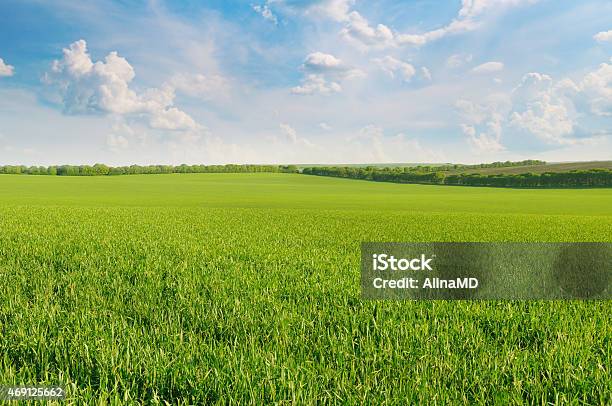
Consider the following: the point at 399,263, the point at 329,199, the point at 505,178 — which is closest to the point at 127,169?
the point at 329,199

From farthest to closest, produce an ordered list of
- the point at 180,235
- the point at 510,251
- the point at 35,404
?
1. the point at 180,235
2. the point at 510,251
3. the point at 35,404

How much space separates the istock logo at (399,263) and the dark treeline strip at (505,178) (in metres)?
113

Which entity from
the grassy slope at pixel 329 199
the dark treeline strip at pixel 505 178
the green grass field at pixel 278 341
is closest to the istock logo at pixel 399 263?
the green grass field at pixel 278 341

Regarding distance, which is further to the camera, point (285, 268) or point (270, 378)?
point (285, 268)

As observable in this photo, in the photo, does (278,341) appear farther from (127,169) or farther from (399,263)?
(127,169)

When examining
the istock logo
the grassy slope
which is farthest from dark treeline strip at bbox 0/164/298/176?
the istock logo

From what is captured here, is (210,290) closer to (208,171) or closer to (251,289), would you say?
(251,289)

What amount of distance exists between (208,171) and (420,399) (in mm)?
173390

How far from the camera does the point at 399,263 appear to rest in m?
11.2

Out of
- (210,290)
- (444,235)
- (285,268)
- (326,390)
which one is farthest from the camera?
(444,235)

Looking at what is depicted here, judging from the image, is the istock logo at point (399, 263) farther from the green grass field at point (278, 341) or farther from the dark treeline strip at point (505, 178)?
the dark treeline strip at point (505, 178)

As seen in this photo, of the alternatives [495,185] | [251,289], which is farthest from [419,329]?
[495,185]

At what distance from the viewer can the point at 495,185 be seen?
11075 cm

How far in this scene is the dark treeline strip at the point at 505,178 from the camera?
4038 inches
